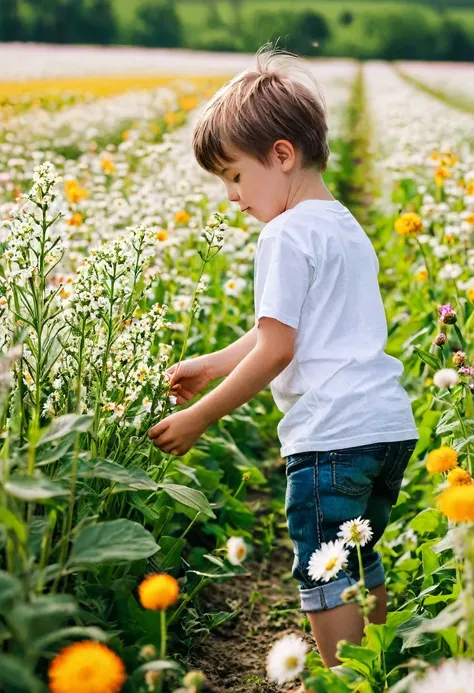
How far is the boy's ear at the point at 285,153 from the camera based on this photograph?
2219 millimetres

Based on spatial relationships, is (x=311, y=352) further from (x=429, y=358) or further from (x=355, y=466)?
(x=429, y=358)

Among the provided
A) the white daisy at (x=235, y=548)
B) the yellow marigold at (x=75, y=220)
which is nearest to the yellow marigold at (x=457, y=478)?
the white daisy at (x=235, y=548)

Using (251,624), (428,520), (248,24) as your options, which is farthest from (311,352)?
(248,24)

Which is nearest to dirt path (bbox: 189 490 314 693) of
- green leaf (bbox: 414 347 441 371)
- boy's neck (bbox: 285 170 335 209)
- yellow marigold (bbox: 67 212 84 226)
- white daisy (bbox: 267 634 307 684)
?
green leaf (bbox: 414 347 441 371)

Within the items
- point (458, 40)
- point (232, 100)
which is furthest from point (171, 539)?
point (458, 40)

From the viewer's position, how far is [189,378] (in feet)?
8.10

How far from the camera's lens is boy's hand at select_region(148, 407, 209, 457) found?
2.05 m

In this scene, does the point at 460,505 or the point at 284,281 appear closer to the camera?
the point at 460,505

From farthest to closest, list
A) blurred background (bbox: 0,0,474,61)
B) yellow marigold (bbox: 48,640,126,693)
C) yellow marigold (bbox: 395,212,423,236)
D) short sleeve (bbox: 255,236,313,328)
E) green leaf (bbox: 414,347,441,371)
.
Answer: blurred background (bbox: 0,0,474,61) < yellow marigold (bbox: 395,212,423,236) < green leaf (bbox: 414,347,441,371) < short sleeve (bbox: 255,236,313,328) < yellow marigold (bbox: 48,640,126,693)

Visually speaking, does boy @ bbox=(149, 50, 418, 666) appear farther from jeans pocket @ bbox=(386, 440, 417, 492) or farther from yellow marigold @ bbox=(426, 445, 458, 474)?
yellow marigold @ bbox=(426, 445, 458, 474)

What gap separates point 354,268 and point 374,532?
2.08ft

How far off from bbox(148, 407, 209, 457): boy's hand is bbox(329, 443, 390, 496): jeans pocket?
30 cm

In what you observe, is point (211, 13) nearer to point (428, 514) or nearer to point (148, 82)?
point (148, 82)

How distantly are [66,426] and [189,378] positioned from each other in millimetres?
953
